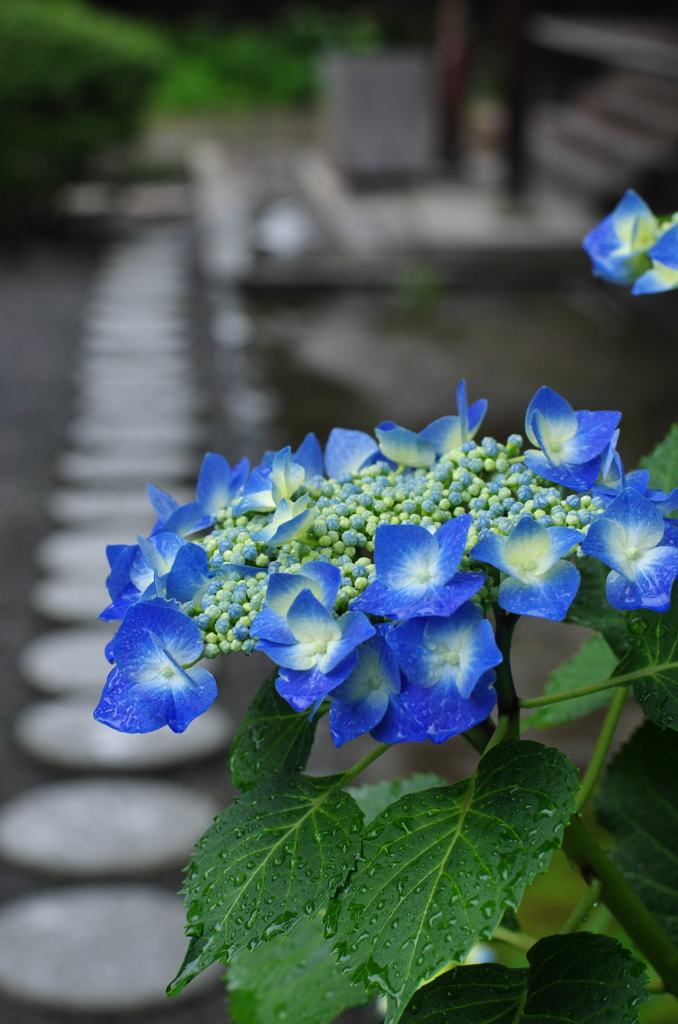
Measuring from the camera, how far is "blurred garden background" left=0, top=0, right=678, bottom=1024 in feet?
7.47

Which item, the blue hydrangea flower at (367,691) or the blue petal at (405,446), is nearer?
the blue hydrangea flower at (367,691)

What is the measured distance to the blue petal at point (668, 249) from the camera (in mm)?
715

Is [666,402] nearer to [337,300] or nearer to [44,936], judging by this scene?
[337,300]

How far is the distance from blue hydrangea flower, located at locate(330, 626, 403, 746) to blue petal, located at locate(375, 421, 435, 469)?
0.55 feet

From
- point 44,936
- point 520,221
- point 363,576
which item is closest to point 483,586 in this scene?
point 363,576

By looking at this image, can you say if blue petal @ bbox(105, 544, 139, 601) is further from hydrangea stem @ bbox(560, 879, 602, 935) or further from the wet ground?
the wet ground

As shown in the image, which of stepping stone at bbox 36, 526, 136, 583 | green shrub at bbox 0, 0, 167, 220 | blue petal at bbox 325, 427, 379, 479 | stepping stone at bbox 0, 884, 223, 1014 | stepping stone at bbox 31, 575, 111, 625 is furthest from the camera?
green shrub at bbox 0, 0, 167, 220

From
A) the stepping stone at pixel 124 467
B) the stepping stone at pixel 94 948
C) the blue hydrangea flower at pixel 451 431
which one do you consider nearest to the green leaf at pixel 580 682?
the blue hydrangea flower at pixel 451 431

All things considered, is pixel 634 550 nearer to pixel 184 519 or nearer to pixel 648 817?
pixel 184 519

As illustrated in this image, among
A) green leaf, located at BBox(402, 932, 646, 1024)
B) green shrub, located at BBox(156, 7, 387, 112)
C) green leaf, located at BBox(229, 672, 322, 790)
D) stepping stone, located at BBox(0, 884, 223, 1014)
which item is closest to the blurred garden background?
stepping stone, located at BBox(0, 884, 223, 1014)

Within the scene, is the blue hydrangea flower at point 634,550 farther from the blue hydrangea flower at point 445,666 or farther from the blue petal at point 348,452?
the blue petal at point 348,452

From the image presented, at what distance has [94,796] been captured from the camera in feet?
7.86

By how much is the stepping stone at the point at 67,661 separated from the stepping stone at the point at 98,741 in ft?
0.24

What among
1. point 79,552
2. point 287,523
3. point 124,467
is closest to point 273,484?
point 287,523
